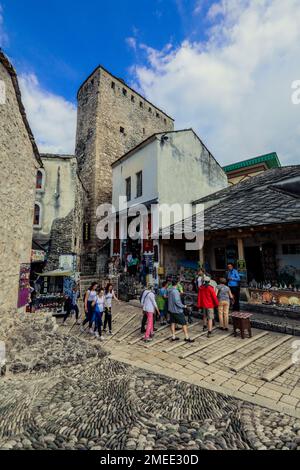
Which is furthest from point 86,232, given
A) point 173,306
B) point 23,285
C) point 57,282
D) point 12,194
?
point 173,306

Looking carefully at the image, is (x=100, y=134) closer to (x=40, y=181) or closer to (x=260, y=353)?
(x=40, y=181)

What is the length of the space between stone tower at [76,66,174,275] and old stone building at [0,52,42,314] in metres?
10.6

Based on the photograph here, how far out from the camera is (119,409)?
12.2 feet

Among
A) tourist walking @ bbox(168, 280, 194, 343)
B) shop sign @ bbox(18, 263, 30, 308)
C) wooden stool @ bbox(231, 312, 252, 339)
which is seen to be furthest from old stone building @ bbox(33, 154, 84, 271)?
wooden stool @ bbox(231, 312, 252, 339)

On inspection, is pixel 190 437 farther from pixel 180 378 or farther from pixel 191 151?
pixel 191 151

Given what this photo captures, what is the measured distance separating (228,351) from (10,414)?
474cm

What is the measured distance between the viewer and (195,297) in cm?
983

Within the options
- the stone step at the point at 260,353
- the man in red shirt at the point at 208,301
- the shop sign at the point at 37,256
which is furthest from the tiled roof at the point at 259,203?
the shop sign at the point at 37,256

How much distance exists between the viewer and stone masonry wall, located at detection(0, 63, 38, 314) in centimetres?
696

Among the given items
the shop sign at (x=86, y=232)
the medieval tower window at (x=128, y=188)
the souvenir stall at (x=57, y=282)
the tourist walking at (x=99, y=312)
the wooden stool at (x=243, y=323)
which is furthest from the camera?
the shop sign at (x=86, y=232)

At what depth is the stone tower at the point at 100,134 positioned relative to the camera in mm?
20031

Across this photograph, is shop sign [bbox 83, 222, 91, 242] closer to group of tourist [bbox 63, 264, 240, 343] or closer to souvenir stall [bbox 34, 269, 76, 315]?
souvenir stall [bbox 34, 269, 76, 315]

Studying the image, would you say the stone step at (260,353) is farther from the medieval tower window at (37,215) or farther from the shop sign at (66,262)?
the medieval tower window at (37,215)
